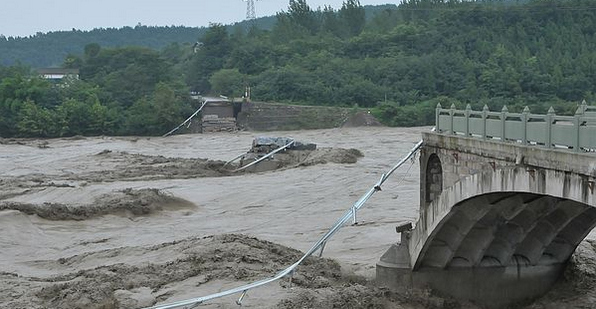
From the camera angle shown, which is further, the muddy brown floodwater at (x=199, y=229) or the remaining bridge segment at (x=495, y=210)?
the muddy brown floodwater at (x=199, y=229)

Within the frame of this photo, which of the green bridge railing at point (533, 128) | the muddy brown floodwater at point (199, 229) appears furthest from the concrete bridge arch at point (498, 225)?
the muddy brown floodwater at point (199, 229)

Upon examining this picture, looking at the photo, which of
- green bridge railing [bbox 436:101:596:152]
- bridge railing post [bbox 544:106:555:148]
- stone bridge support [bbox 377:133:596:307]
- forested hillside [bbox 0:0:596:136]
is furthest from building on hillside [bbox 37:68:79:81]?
bridge railing post [bbox 544:106:555:148]

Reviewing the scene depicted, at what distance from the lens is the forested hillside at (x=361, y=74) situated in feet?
271

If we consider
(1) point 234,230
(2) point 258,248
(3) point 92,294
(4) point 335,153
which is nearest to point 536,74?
(4) point 335,153

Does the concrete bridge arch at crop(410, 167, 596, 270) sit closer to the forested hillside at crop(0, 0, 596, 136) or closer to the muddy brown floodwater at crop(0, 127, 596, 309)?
the muddy brown floodwater at crop(0, 127, 596, 309)

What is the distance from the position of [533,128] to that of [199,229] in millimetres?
20540

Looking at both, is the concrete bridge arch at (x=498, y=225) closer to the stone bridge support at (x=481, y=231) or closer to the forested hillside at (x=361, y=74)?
the stone bridge support at (x=481, y=231)

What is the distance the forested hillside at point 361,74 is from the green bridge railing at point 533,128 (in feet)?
160

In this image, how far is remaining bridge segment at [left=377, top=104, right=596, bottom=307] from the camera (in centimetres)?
1568

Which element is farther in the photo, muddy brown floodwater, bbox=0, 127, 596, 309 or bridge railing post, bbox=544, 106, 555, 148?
muddy brown floodwater, bbox=0, 127, 596, 309

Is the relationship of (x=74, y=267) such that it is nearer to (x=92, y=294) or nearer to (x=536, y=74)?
(x=92, y=294)

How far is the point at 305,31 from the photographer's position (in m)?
135

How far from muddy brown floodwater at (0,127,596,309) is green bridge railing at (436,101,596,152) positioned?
4.05 meters

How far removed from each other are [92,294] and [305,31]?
377ft
